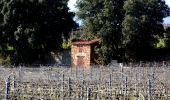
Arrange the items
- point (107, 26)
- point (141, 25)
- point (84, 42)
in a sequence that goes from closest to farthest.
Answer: point (141, 25) < point (107, 26) < point (84, 42)

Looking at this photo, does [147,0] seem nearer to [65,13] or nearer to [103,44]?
[103,44]

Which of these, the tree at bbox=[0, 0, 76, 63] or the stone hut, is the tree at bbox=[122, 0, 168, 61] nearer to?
the stone hut

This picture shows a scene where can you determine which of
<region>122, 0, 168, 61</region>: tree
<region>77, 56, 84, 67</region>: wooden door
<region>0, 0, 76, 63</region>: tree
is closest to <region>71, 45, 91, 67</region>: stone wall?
<region>77, 56, 84, 67</region>: wooden door

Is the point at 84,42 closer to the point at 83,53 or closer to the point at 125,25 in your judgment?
the point at 83,53

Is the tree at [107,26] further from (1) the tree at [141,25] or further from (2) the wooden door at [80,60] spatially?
(2) the wooden door at [80,60]

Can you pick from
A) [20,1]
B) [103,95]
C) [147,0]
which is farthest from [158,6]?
[103,95]

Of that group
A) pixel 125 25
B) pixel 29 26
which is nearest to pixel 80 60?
pixel 29 26

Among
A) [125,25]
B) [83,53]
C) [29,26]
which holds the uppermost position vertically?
[29,26]

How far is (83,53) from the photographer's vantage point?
44.5m

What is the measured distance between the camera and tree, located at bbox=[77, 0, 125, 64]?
4075 cm

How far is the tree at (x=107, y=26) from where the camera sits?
4075 centimetres

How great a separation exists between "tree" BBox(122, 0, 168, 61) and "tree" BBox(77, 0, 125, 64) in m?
0.99

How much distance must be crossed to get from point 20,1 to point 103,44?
7948mm

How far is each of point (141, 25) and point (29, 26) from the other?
932cm
